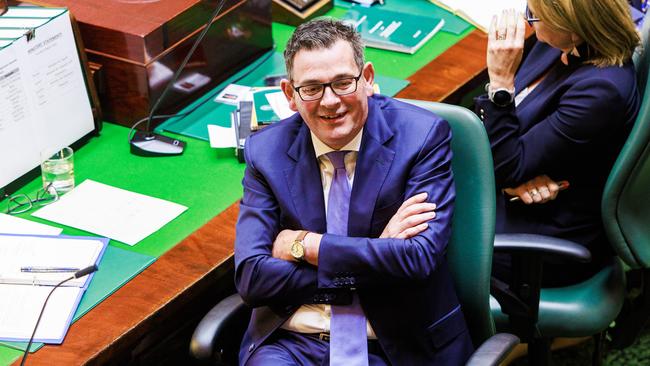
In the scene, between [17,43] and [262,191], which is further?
[17,43]

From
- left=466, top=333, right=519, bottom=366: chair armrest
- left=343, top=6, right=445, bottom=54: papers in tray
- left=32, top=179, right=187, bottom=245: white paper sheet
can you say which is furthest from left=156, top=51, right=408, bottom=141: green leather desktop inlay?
left=466, top=333, right=519, bottom=366: chair armrest

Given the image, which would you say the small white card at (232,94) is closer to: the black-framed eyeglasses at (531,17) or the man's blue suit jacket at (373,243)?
the man's blue suit jacket at (373,243)

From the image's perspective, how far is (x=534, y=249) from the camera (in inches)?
88.3

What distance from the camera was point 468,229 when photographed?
6.84ft

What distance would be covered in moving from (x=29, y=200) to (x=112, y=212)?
0.76 feet

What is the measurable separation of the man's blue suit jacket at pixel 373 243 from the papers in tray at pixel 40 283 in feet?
1.19

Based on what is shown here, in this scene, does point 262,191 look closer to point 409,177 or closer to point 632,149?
point 409,177

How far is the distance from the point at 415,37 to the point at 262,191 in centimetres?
123

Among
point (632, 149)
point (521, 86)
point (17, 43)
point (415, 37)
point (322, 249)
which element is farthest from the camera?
point (415, 37)

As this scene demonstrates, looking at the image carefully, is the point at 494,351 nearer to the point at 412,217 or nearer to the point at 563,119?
the point at 412,217

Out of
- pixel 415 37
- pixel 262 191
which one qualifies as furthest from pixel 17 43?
pixel 415 37

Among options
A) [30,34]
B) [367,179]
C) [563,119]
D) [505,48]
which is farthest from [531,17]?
[30,34]

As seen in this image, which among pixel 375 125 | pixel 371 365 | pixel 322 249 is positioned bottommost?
pixel 371 365

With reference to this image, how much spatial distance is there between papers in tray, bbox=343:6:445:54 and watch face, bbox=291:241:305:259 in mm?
1226
